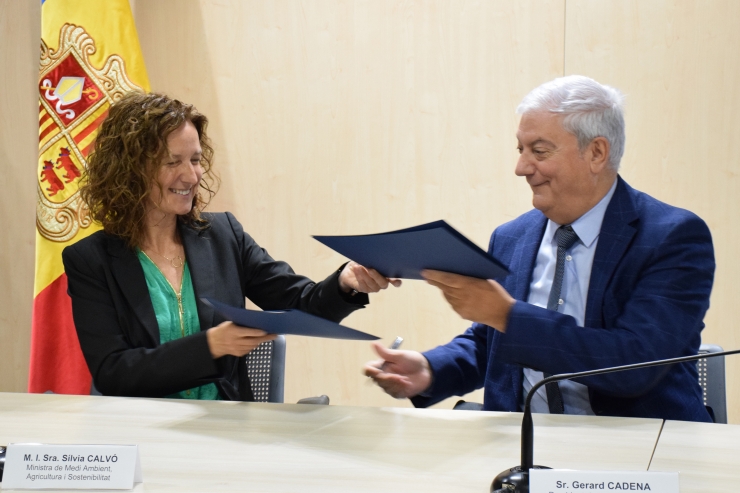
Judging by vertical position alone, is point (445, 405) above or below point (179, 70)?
below

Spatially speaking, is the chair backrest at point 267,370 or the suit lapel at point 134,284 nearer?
the suit lapel at point 134,284

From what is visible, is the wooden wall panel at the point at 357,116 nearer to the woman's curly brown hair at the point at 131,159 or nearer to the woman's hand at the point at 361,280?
the woman's curly brown hair at the point at 131,159

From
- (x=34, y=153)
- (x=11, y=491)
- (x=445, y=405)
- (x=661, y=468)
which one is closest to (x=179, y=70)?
(x=34, y=153)

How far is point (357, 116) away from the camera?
10.8ft

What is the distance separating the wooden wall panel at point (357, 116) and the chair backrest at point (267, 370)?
1.22m

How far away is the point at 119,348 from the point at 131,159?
0.57 meters

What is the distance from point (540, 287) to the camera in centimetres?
199

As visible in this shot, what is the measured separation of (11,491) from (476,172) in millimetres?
2446

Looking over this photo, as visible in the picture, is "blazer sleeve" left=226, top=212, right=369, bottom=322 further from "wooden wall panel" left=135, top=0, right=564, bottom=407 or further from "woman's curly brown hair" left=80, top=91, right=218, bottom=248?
"wooden wall panel" left=135, top=0, right=564, bottom=407

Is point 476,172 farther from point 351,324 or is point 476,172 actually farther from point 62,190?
point 62,190

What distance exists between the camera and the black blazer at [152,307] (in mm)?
1852

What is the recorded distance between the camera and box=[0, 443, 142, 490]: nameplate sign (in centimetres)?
112

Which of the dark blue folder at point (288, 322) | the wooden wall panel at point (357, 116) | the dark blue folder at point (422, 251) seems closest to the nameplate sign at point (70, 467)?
the dark blue folder at point (288, 322)

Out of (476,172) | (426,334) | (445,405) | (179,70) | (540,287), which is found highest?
→ (179,70)
